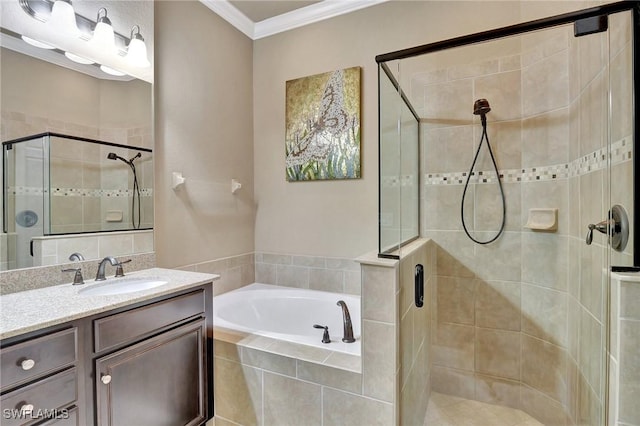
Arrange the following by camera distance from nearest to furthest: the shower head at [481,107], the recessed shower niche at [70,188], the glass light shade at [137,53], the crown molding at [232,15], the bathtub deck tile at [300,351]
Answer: the recessed shower niche at [70,188]
the bathtub deck tile at [300,351]
the glass light shade at [137,53]
the shower head at [481,107]
the crown molding at [232,15]

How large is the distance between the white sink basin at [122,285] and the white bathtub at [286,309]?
621mm

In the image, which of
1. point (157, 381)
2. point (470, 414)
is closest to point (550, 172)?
point (470, 414)

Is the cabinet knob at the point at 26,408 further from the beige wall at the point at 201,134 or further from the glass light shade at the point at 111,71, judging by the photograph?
the glass light shade at the point at 111,71

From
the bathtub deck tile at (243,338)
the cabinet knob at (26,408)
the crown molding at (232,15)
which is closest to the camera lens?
the cabinet knob at (26,408)

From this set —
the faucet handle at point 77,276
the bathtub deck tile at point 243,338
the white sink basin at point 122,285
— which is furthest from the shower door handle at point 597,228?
the faucet handle at point 77,276

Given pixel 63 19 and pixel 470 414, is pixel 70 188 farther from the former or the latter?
pixel 470 414

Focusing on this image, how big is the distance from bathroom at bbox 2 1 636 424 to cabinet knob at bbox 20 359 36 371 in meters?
1.01

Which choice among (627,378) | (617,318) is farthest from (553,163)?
(627,378)

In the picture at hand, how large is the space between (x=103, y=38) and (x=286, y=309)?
2176 mm

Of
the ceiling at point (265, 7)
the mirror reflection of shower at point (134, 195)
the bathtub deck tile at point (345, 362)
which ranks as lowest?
the bathtub deck tile at point (345, 362)

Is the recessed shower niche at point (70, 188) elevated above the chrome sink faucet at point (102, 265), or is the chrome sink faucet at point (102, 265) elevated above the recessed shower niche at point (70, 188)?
the recessed shower niche at point (70, 188)

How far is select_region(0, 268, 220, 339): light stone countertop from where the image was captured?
38.8 inches

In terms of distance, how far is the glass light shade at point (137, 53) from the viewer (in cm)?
185

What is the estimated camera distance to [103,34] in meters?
1.71
